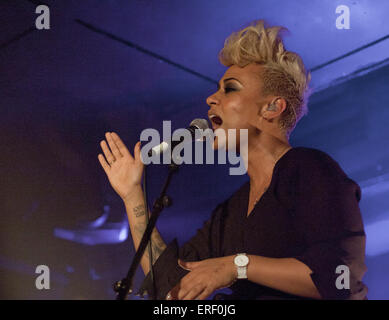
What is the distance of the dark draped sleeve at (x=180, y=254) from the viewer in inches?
77.4

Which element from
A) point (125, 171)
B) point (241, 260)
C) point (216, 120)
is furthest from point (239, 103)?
point (241, 260)

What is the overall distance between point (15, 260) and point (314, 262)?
1644mm

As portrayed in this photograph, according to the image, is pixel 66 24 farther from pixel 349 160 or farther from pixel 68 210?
pixel 349 160

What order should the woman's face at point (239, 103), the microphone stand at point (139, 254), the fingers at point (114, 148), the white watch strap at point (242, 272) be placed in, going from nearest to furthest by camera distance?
the microphone stand at point (139, 254) → the white watch strap at point (242, 272) → the woman's face at point (239, 103) → the fingers at point (114, 148)

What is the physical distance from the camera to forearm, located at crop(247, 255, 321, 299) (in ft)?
5.53

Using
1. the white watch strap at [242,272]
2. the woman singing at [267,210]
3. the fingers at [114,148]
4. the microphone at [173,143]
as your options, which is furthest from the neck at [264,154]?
the fingers at [114,148]

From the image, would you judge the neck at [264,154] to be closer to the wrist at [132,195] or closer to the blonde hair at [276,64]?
the blonde hair at [276,64]

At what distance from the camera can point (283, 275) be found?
1701 mm

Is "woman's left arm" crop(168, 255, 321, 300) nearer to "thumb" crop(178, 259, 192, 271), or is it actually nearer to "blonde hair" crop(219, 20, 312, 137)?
"thumb" crop(178, 259, 192, 271)

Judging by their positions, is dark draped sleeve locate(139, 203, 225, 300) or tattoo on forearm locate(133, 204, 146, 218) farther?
tattoo on forearm locate(133, 204, 146, 218)

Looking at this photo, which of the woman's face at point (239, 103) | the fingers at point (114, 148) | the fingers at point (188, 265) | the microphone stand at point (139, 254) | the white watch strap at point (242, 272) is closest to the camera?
the microphone stand at point (139, 254)

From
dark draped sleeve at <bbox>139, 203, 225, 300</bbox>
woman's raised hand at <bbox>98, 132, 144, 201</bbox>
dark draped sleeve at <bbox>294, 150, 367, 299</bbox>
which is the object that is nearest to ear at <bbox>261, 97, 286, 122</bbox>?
dark draped sleeve at <bbox>294, 150, 367, 299</bbox>

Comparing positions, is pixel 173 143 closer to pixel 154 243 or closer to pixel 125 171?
pixel 125 171
